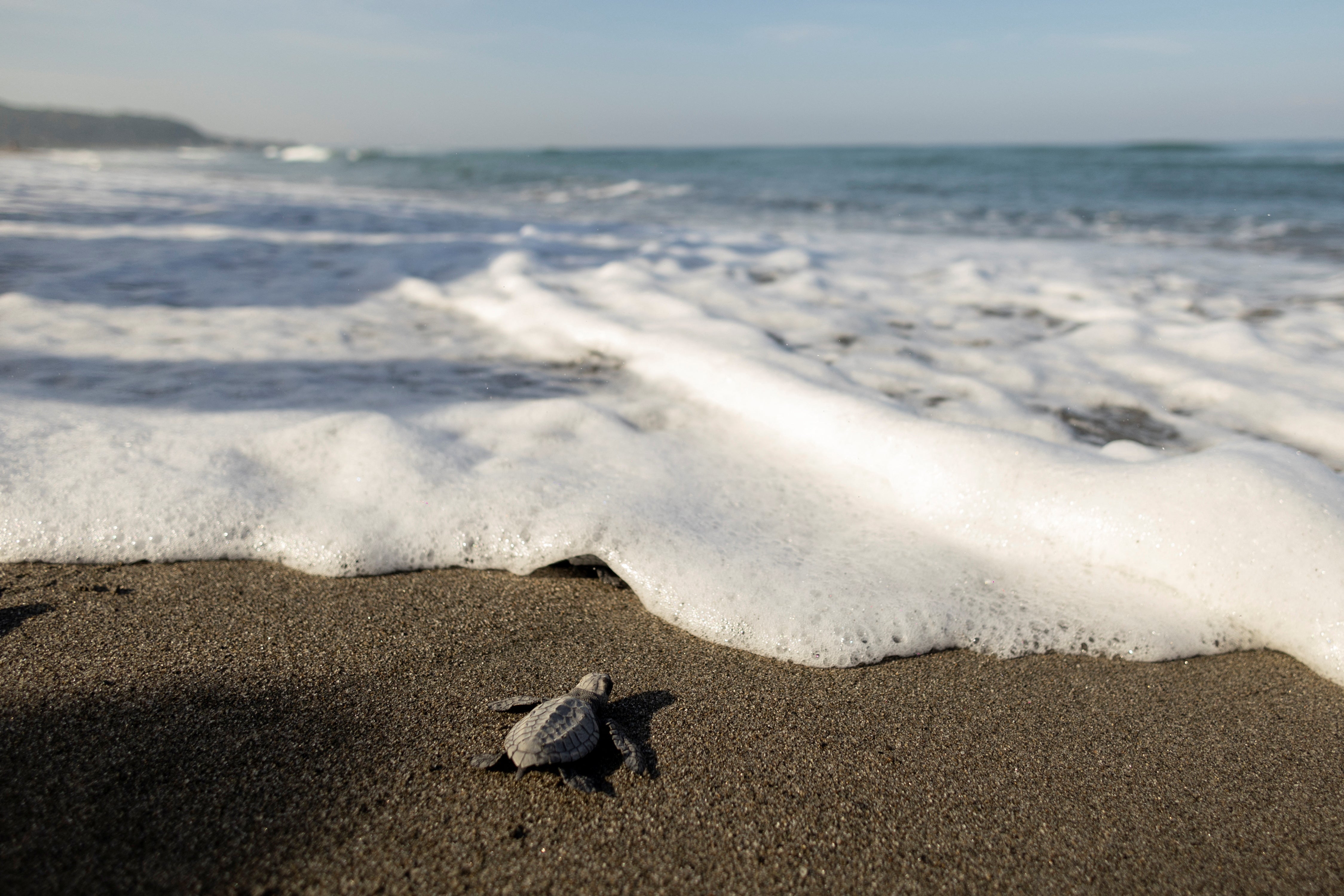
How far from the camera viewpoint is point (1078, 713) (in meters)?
1.67

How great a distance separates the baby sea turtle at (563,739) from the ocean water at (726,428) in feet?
1.50

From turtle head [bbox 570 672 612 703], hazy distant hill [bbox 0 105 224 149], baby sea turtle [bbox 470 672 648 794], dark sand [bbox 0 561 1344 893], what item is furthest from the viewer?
hazy distant hill [bbox 0 105 224 149]

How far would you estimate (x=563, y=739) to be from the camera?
1.37 meters

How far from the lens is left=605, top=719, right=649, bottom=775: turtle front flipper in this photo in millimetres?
1428

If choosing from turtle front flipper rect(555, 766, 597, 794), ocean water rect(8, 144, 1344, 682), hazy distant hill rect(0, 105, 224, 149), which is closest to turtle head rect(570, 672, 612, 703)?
turtle front flipper rect(555, 766, 597, 794)

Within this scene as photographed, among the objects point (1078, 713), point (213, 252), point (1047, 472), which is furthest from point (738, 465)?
point (213, 252)

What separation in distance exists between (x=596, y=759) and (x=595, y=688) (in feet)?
0.50

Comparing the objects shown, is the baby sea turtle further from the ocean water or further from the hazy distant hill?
the hazy distant hill

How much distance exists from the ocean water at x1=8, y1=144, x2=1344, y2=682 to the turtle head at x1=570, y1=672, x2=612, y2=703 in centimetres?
36

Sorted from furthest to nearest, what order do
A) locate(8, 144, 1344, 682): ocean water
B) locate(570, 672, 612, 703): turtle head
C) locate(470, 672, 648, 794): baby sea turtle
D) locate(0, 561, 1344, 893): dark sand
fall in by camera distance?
locate(8, 144, 1344, 682): ocean water
locate(570, 672, 612, 703): turtle head
locate(470, 672, 648, 794): baby sea turtle
locate(0, 561, 1344, 893): dark sand

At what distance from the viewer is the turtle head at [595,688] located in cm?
154

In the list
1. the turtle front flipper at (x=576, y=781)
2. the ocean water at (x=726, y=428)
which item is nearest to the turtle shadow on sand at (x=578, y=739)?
the turtle front flipper at (x=576, y=781)

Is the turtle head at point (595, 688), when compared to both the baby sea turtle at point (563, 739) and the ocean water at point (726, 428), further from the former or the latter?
the ocean water at point (726, 428)

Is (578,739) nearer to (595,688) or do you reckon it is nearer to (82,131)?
(595,688)
